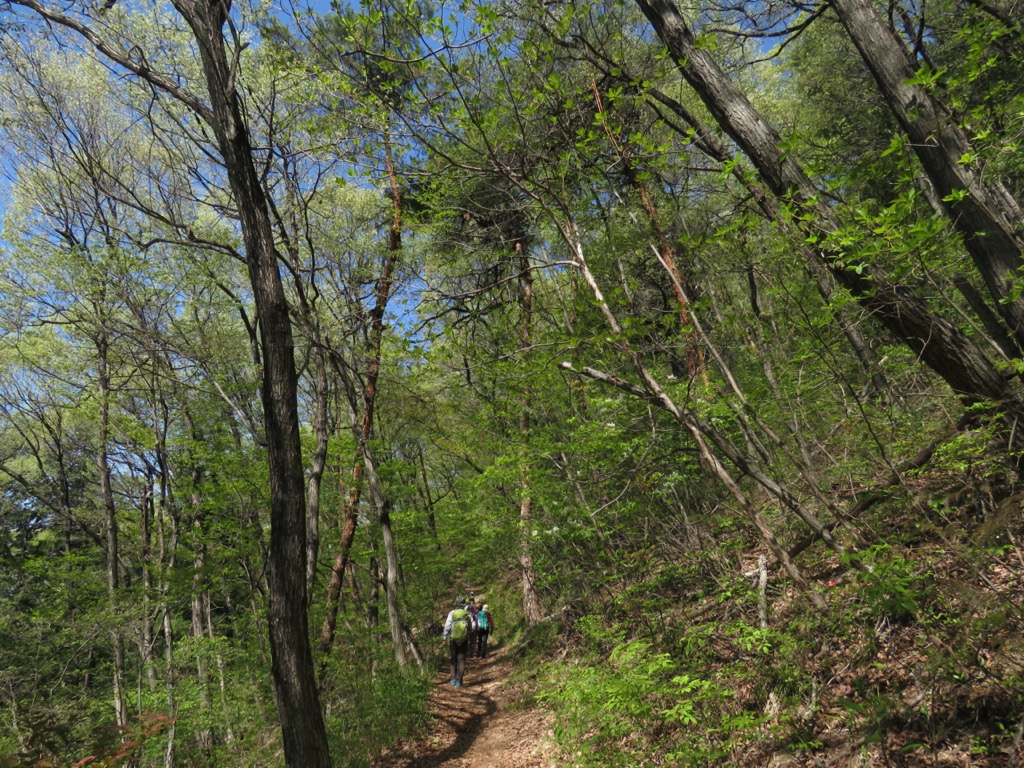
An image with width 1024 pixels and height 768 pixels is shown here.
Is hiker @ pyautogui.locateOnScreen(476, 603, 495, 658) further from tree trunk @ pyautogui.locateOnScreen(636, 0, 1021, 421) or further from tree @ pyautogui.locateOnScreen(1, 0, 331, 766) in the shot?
Result: tree trunk @ pyautogui.locateOnScreen(636, 0, 1021, 421)

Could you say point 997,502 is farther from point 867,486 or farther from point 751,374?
point 751,374

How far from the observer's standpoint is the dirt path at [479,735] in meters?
6.08

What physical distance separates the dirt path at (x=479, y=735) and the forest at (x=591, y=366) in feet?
0.91

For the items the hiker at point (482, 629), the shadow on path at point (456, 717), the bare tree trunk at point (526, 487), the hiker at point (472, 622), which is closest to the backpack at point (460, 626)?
the shadow on path at point (456, 717)

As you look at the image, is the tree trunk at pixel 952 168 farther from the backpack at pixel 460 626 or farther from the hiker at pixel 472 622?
the hiker at pixel 472 622

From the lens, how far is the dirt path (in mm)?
6081

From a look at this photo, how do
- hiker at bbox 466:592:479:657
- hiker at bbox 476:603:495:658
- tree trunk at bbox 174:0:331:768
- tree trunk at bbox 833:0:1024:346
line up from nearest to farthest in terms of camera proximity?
tree trunk at bbox 833:0:1024:346, tree trunk at bbox 174:0:331:768, hiker at bbox 466:592:479:657, hiker at bbox 476:603:495:658

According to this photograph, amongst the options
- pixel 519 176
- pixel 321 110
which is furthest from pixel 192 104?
pixel 519 176

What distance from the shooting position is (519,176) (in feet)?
14.0

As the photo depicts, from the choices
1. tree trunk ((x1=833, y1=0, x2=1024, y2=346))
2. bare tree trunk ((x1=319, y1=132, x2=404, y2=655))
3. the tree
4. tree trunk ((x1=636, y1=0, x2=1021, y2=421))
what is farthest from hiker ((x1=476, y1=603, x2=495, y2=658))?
tree trunk ((x1=833, y1=0, x2=1024, y2=346))

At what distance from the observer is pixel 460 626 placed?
30.3ft

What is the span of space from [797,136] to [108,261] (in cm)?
1008

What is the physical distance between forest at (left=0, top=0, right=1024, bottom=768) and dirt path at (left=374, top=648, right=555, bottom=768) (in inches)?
10.9

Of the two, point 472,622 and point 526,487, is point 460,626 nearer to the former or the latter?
point 472,622
